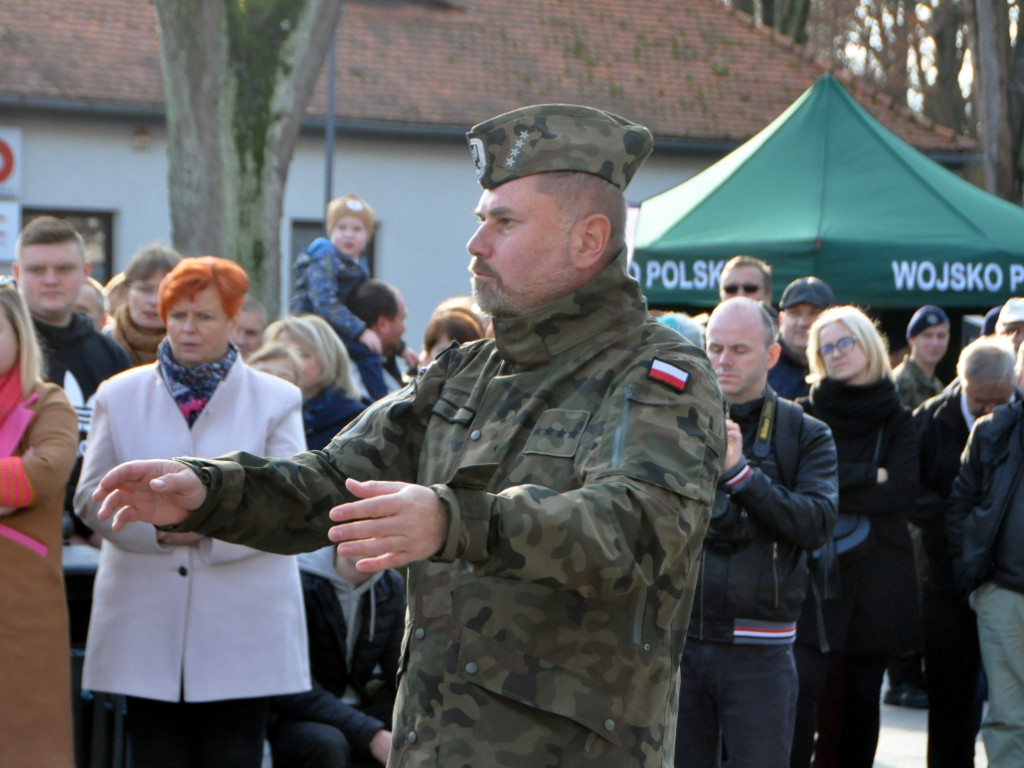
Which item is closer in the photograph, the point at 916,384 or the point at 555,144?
the point at 555,144

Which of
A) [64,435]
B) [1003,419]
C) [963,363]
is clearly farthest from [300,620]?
[963,363]

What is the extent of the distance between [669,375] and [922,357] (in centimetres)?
662

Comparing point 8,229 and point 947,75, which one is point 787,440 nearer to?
point 8,229

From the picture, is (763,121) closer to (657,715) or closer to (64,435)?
(64,435)

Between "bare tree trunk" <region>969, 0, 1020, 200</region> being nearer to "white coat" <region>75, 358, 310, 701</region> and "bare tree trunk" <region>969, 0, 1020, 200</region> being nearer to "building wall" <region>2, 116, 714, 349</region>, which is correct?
"building wall" <region>2, 116, 714, 349</region>

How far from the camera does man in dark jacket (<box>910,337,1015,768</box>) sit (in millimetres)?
6133

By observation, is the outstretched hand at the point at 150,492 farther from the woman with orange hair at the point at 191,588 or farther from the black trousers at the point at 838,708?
the black trousers at the point at 838,708

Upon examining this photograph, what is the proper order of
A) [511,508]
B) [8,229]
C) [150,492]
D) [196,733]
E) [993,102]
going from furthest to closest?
[8,229], [993,102], [196,733], [150,492], [511,508]

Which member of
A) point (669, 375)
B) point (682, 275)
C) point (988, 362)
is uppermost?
point (682, 275)

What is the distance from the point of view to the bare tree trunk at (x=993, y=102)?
13.7 m

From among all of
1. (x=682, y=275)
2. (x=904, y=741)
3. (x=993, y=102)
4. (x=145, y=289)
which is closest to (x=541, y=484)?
(x=145, y=289)

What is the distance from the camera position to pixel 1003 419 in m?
5.93

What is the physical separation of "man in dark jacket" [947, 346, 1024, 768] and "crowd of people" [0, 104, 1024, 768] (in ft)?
0.05

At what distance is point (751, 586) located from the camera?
4617 mm
